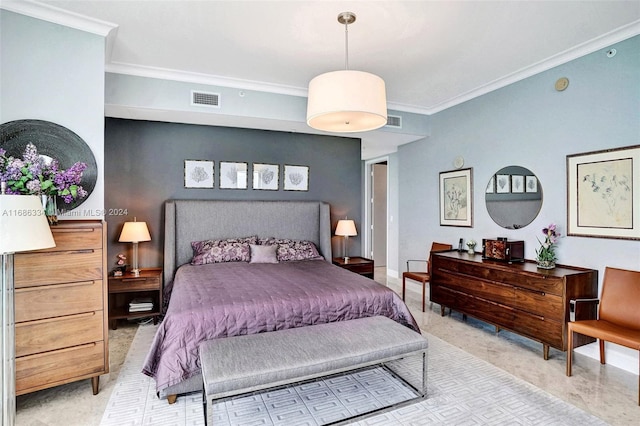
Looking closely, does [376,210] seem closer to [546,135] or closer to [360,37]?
[546,135]

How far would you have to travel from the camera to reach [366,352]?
2.24 metres

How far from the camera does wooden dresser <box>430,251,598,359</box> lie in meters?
2.99

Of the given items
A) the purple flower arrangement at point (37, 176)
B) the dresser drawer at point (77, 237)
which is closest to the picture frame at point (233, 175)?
the purple flower arrangement at point (37, 176)

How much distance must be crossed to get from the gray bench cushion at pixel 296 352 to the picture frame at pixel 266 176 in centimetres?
282

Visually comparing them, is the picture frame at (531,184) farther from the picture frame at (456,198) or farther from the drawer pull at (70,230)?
the drawer pull at (70,230)

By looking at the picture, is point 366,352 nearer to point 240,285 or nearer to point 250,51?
point 240,285

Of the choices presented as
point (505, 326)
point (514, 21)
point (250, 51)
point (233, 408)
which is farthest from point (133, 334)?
point (514, 21)

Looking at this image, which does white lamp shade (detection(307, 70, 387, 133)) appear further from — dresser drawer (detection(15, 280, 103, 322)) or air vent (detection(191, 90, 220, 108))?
dresser drawer (detection(15, 280, 103, 322))

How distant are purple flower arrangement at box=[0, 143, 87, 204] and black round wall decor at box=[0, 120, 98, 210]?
85 millimetres

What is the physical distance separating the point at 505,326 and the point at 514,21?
2.83 m

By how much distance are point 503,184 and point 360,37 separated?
8.10 ft

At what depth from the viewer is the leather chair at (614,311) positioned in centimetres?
263

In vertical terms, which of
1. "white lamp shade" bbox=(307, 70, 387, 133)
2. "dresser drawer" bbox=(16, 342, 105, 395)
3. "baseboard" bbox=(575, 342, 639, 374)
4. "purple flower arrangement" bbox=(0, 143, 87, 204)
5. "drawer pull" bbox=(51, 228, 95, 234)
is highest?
"white lamp shade" bbox=(307, 70, 387, 133)

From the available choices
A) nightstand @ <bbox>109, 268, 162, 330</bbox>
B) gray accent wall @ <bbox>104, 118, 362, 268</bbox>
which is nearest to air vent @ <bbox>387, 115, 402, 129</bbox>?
gray accent wall @ <bbox>104, 118, 362, 268</bbox>
